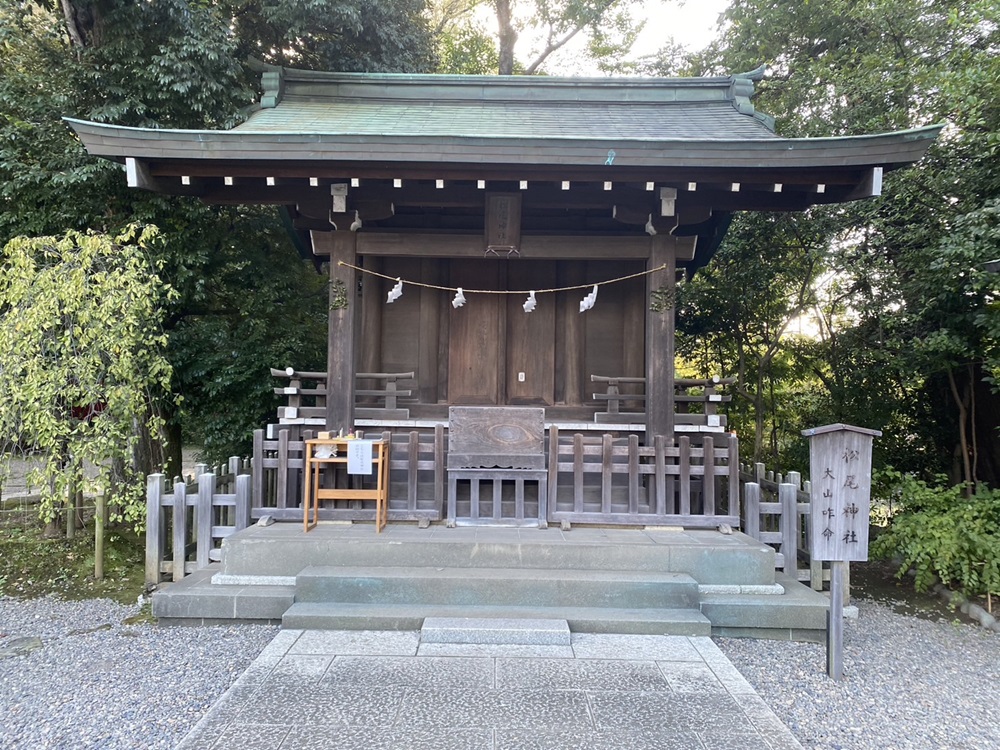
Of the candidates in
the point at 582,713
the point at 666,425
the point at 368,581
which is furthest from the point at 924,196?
the point at 368,581

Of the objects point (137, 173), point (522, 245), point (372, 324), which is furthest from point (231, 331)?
point (522, 245)

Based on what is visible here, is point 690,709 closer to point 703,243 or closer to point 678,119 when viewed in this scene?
point 703,243

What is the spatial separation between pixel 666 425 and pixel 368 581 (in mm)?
3037

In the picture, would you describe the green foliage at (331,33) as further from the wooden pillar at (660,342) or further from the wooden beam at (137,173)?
the wooden pillar at (660,342)

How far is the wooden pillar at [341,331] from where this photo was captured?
5.32m

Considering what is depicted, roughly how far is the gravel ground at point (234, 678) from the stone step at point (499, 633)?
1.20 meters

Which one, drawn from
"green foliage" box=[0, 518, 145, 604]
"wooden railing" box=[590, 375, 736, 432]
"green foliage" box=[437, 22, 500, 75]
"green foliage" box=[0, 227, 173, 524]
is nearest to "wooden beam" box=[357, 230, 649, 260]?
"wooden railing" box=[590, 375, 736, 432]

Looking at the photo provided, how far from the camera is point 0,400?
4.70 m

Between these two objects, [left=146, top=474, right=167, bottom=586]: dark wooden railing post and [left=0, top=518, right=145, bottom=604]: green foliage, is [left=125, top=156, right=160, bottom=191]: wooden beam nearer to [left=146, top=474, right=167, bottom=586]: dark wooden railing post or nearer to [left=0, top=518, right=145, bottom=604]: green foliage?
[left=146, top=474, right=167, bottom=586]: dark wooden railing post

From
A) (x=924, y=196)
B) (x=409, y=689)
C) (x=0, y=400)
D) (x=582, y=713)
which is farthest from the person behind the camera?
(x=924, y=196)

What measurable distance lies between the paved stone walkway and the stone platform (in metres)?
0.25

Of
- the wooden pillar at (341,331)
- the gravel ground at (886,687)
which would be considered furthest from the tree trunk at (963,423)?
the wooden pillar at (341,331)

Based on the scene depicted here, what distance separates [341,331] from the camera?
540 centimetres

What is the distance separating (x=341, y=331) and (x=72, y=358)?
2291 mm
